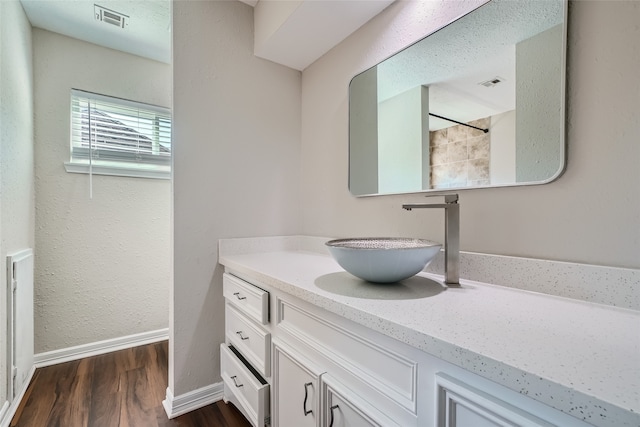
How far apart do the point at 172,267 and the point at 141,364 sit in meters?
0.99

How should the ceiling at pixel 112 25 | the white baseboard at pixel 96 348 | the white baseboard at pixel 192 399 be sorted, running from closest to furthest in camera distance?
the white baseboard at pixel 192 399 → the ceiling at pixel 112 25 → the white baseboard at pixel 96 348

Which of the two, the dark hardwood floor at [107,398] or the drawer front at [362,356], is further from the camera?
the dark hardwood floor at [107,398]

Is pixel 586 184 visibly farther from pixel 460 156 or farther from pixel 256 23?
pixel 256 23

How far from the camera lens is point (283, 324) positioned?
1.02m

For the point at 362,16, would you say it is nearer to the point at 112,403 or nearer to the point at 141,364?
the point at 112,403

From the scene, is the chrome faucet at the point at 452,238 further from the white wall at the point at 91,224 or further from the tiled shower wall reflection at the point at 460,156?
the white wall at the point at 91,224

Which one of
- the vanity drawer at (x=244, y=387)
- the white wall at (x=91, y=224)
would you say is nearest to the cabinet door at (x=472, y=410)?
the vanity drawer at (x=244, y=387)

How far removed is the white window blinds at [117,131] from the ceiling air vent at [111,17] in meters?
0.52

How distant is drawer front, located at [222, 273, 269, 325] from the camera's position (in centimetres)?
110

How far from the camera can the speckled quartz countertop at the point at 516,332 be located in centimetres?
39

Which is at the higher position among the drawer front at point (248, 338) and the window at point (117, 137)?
the window at point (117, 137)

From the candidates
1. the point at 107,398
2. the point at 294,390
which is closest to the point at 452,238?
the point at 294,390

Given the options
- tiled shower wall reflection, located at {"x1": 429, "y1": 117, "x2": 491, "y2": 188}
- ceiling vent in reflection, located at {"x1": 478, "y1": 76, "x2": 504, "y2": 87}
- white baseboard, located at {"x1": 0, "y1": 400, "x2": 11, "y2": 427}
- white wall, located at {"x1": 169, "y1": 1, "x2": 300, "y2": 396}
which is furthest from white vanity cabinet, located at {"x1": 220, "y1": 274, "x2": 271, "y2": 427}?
ceiling vent in reflection, located at {"x1": 478, "y1": 76, "x2": 504, "y2": 87}

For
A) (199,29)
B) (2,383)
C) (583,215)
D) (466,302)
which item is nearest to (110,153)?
(199,29)
